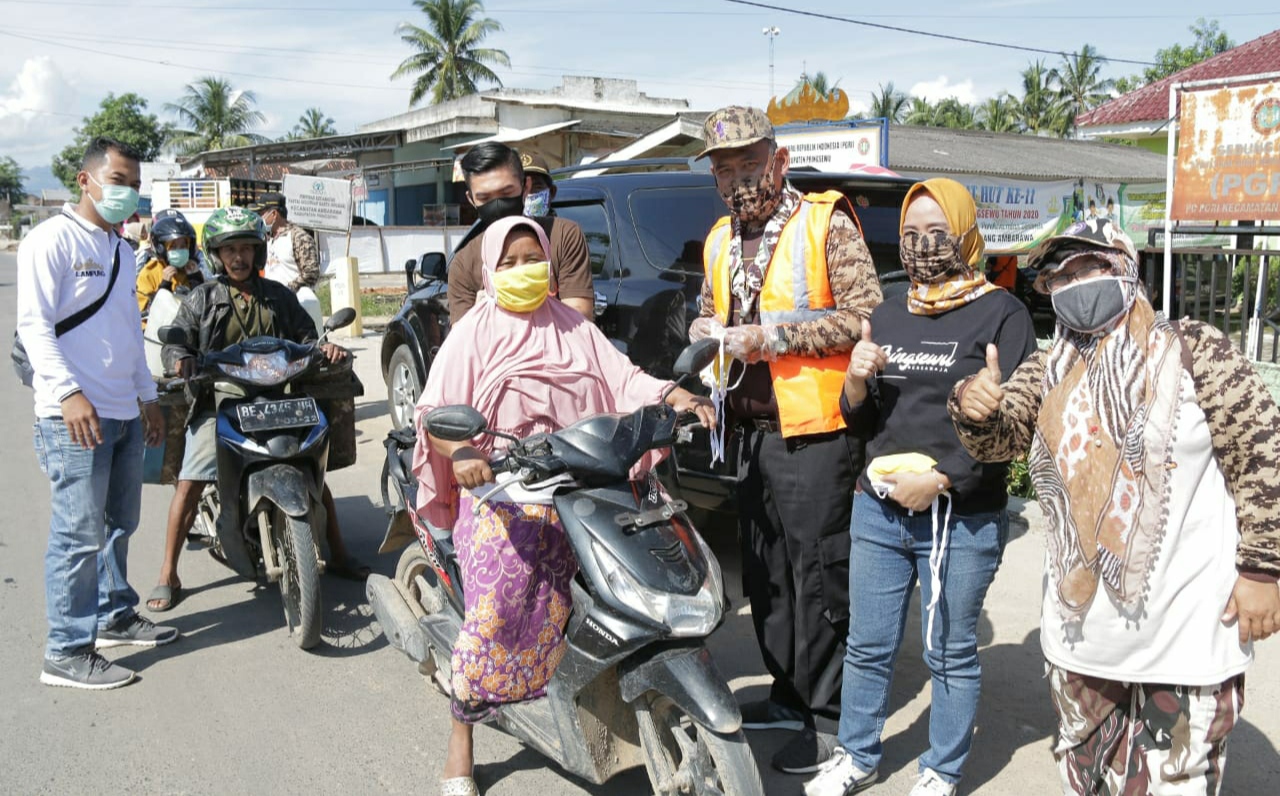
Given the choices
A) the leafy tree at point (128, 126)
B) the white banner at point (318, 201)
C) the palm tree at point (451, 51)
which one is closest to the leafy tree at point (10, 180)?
the leafy tree at point (128, 126)

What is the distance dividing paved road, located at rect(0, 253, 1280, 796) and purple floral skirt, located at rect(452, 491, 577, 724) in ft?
1.47

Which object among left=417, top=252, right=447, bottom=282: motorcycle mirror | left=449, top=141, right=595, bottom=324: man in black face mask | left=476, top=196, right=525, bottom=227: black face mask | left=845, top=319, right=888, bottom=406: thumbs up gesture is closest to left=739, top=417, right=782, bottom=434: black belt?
left=845, top=319, right=888, bottom=406: thumbs up gesture

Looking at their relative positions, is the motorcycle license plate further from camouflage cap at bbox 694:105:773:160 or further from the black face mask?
camouflage cap at bbox 694:105:773:160

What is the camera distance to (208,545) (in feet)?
19.1

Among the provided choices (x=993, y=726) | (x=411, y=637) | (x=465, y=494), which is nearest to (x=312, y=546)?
(x=411, y=637)

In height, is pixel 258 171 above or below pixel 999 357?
above

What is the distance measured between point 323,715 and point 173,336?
1832mm

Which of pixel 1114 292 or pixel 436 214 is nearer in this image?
pixel 1114 292

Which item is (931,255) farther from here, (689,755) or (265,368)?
(265,368)

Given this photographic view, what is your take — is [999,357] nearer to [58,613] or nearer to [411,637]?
[411,637]

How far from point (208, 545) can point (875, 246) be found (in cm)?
418

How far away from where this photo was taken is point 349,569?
5316 millimetres

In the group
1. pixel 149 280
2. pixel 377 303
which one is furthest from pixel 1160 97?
pixel 149 280

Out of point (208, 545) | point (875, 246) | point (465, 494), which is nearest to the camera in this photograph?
point (465, 494)
